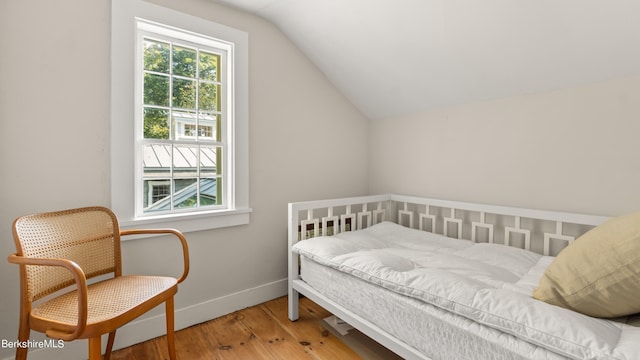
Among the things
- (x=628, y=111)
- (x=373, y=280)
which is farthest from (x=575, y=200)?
(x=373, y=280)

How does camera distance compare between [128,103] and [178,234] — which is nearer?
Answer: [178,234]

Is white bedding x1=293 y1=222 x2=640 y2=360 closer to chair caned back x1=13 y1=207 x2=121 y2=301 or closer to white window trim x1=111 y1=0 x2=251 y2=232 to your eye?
white window trim x1=111 y1=0 x2=251 y2=232

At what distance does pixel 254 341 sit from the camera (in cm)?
181

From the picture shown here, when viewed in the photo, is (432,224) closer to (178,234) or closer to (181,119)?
(178,234)

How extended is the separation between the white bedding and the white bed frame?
0.62 ft

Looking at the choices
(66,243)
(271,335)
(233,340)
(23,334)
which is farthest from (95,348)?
(271,335)

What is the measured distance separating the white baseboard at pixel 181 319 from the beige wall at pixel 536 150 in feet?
4.81

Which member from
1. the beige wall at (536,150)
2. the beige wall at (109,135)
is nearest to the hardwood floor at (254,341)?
the beige wall at (109,135)

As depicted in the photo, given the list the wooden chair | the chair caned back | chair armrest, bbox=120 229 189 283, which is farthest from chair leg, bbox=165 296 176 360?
the chair caned back

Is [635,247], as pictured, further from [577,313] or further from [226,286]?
[226,286]

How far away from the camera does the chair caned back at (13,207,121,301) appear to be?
4.08 feet

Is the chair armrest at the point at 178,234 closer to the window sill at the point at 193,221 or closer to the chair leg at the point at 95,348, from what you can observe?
the window sill at the point at 193,221

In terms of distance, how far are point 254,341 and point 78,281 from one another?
1.07 meters

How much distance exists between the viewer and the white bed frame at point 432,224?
1.62 meters
